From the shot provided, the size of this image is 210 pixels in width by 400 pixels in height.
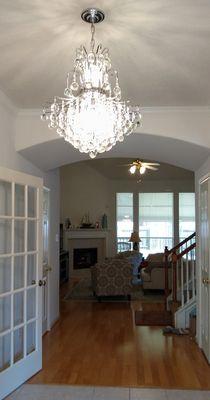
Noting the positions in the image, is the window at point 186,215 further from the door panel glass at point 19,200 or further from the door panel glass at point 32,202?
the door panel glass at point 19,200

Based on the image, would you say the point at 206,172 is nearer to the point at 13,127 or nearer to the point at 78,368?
the point at 13,127

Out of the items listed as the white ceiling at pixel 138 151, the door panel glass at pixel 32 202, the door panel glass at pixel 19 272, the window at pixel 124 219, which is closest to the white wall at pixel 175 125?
the white ceiling at pixel 138 151

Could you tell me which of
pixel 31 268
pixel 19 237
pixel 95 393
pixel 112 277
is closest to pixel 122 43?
pixel 19 237

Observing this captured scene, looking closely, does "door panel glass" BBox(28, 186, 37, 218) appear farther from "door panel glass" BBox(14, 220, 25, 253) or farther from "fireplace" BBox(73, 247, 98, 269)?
"fireplace" BBox(73, 247, 98, 269)

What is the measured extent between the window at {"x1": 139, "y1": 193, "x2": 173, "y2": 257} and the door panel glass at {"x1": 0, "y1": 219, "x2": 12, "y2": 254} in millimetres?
7876

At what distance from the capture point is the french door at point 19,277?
3373 millimetres

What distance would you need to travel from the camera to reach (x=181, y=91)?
3.35 m

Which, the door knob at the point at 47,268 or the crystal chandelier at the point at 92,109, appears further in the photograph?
the door knob at the point at 47,268

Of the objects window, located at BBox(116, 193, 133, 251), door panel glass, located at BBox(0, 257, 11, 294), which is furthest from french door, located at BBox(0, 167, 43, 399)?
window, located at BBox(116, 193, 133, 251)

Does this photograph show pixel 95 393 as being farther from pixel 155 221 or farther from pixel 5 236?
pixel 155 221

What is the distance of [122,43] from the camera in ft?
8.13

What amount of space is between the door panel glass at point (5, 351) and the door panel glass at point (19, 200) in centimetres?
117

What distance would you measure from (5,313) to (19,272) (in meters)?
0.42

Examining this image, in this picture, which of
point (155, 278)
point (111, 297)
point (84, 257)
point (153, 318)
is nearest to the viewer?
point (153, 318)
